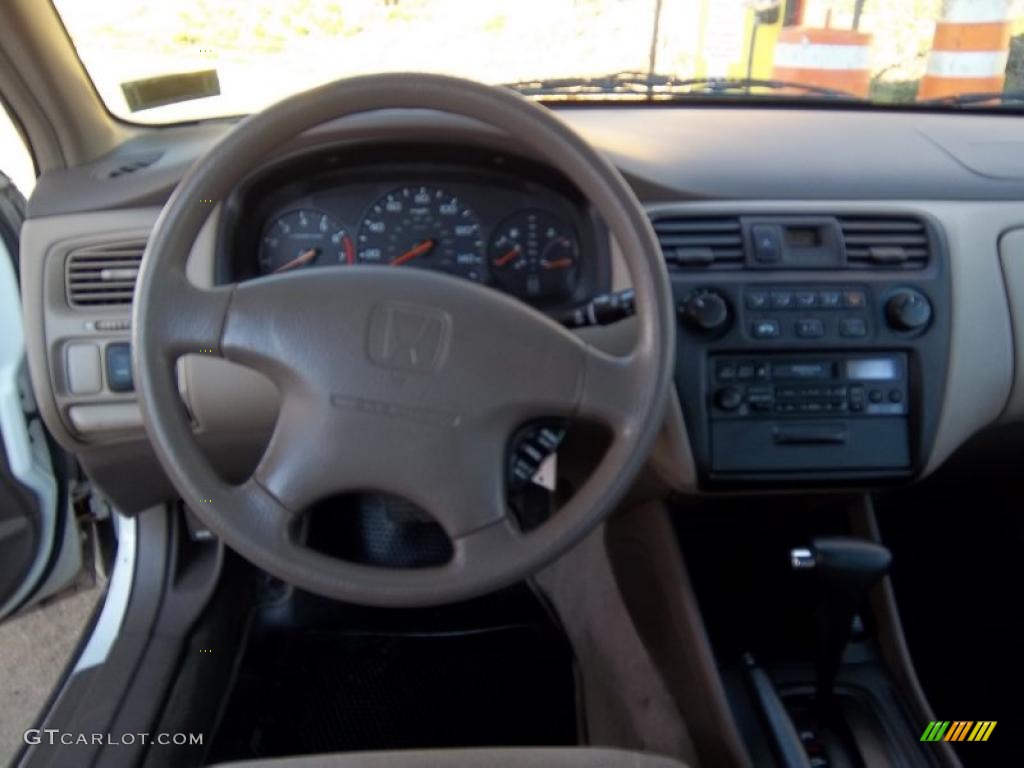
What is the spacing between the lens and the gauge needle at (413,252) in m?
1.40

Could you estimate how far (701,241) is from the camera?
1427 millimetres

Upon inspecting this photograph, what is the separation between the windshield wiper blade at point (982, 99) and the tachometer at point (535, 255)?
0.91 meters

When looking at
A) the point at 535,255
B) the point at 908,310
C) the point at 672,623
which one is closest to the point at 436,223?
the point at 535,255

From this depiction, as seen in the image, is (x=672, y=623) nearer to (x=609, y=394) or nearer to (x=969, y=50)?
(x=609, y=394)

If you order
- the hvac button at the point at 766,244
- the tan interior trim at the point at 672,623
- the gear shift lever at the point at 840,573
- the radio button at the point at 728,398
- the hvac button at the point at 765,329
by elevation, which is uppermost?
the hvac button at the point at 766,244

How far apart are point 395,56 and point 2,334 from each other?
90 cm

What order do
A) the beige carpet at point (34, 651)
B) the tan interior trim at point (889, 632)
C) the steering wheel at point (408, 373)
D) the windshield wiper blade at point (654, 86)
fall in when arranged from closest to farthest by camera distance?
the steering wheel at point (408, 373) < the tan interior trim at point (889, 632) < the windshield wiper blade at point (654, 86) < the beige carpet at point (34, 651)

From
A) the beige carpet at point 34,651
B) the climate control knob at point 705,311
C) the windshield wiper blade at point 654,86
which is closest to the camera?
the climate control knob at point 705,311

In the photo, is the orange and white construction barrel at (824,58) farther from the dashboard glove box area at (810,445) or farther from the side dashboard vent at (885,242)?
the dashboard glove box area at (810,445)

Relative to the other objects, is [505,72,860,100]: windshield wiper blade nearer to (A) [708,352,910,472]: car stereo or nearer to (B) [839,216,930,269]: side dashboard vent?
(B) [839,216,930,269]: side dashboard vent

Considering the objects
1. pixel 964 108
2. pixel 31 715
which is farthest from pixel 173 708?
pixel 964 108

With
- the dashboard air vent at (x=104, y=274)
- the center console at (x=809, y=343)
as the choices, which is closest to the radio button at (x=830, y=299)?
the center console at (x=809, y=343)

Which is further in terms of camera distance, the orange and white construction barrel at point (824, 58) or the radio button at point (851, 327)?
the orange and white construction barrel at point (824, 58)

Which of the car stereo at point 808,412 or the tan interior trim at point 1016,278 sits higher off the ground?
the tan interior trim at point 1016,278
